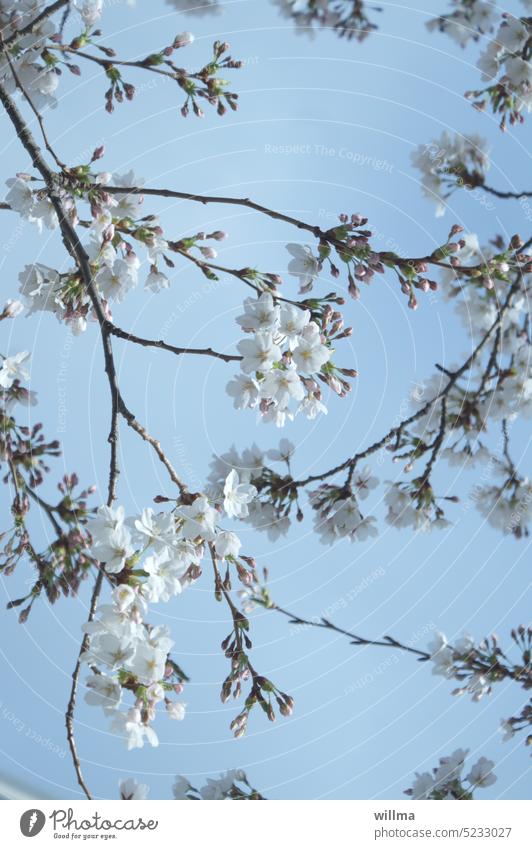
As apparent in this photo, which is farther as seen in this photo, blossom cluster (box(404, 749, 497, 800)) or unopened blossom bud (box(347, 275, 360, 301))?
blossom cluster (box(404, 749, 497, 800))

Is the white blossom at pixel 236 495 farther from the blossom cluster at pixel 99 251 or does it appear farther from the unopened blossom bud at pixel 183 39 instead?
the unopened blossom bud at pixel 183 39

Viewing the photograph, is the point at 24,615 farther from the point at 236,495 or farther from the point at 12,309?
the point at 12,309

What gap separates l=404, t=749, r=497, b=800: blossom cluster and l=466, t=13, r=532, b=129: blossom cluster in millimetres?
1916

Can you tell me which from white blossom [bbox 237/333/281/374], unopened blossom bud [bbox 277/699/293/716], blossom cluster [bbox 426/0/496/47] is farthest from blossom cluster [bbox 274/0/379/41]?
unopened blossom bud [bbox 277/699/293/716]

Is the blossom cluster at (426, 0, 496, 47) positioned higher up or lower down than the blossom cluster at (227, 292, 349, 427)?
higher up

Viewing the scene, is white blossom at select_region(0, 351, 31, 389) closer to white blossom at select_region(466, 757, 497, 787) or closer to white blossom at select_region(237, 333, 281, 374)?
white blossom at select_region(237, 333, 281, 374)

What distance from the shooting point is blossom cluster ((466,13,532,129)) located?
7.04 feet
